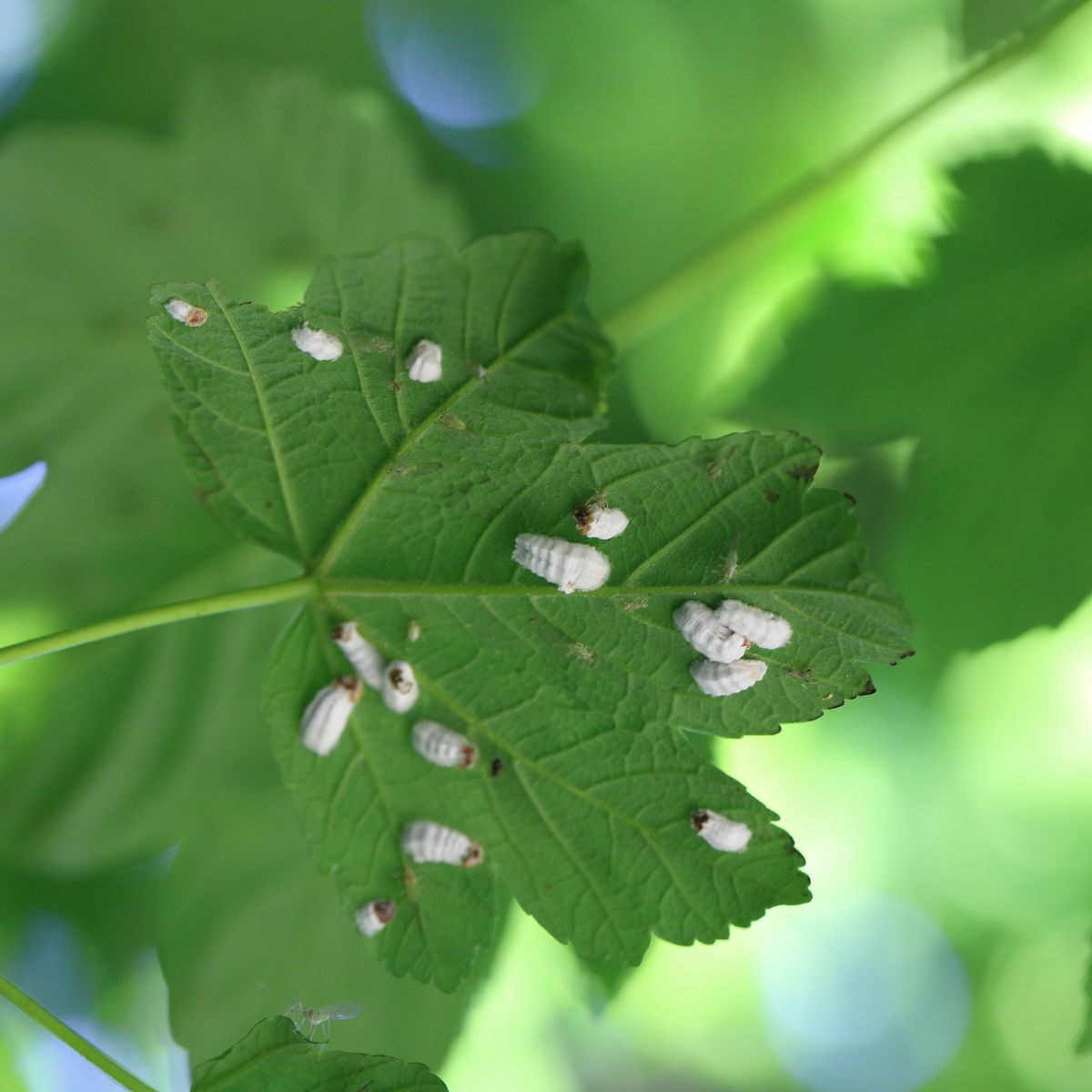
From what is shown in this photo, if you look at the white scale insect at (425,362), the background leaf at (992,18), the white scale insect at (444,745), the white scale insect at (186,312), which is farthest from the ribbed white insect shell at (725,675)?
the background leaf at (992,18)

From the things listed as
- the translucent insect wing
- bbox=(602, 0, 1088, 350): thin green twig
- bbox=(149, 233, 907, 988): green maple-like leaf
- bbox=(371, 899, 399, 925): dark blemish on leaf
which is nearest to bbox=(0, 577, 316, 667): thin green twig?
bbox=(149, 233, 907, 988): green maple-like leaf

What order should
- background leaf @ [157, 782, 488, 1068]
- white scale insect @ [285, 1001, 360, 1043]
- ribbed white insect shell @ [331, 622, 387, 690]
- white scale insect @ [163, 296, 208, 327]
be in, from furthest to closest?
background leaf @ [157, 782, 488, 1068] → white scale insect @ [285, 1001, 360, 1043] → ribbed white insect shell @ [331, 622, 387, 690] → white scale insect @ [163, 296, 208, 327]

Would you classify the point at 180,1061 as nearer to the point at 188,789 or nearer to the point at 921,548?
the point at 188,789

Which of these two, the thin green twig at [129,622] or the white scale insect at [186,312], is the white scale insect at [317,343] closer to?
the white scale insect at [186,312]

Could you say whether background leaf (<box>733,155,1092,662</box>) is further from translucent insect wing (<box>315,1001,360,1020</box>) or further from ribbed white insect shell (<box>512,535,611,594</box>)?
translucent insect wing (<box>315,1001,360,1020</box>)

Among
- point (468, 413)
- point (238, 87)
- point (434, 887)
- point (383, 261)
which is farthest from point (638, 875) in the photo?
point (238, 87)

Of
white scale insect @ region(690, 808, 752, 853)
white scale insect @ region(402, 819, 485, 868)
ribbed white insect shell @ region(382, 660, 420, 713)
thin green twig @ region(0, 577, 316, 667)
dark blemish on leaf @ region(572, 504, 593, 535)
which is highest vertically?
dark blemish on leaf @ region(572, 504, 593, 535)

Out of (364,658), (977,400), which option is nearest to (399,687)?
(364,658)
